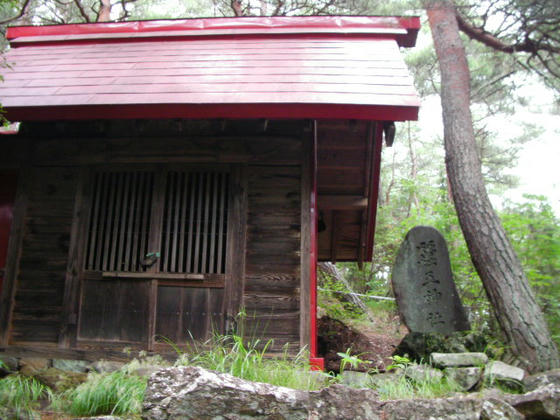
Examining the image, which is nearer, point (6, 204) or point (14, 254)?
point (14, 254)

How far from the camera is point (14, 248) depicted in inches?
219

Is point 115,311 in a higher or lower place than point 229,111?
lower

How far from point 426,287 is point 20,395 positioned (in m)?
5.46

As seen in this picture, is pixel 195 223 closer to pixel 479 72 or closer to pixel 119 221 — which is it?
pixel 119 221

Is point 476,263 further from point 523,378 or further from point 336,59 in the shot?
point 336,59

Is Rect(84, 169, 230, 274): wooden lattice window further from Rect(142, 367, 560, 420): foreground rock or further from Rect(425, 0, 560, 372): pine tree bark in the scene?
Rect(425, 0, 560, 372): pine tree bark

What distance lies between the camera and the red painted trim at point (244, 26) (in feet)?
21.9

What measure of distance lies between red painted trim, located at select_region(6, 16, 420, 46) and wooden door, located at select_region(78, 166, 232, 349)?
2.60m

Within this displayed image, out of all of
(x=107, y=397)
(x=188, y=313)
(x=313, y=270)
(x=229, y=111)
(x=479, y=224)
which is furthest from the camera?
(x=479, y=224)

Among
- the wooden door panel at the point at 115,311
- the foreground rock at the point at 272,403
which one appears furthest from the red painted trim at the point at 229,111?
the foreground rock at the point at 272,403

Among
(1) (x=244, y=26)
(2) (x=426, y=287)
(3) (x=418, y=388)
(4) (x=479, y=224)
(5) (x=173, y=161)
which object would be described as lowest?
(3) (x=418, y=388)

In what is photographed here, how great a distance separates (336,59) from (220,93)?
1.78 metres

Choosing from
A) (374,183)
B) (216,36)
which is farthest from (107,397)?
(216,36)

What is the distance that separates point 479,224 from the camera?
22.8 feet
